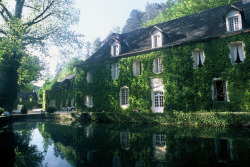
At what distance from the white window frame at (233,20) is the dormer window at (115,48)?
12062mm

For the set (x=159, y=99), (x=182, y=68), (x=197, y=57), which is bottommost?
(x=159, y=99)

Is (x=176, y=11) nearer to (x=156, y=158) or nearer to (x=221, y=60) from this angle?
(x=221, y=60)

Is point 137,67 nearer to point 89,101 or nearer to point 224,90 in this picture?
point 89,101

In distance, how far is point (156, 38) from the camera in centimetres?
2003

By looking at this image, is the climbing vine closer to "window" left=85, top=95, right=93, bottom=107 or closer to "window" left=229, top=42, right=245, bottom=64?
"window" left=229, top=42, right=245, bottom=64

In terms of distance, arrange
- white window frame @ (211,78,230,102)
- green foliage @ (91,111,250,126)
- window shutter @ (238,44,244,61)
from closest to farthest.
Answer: green foliage @ (91,111,250,126) < window shutter @ (238,44,244,61) < white window frame @ (211,78,230,102)

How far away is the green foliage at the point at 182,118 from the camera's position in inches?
491

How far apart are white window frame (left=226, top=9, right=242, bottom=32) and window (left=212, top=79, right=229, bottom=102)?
4.76m

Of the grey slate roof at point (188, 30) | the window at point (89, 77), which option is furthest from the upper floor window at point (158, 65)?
the window at point (89, 77)

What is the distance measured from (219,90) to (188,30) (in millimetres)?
7418

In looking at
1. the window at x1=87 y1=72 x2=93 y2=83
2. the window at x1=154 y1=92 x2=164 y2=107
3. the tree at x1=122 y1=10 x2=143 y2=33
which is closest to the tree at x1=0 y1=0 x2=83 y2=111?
the window at x1=87 y1=72 x2=93 y2=83

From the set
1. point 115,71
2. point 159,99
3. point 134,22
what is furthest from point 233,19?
point 134,22

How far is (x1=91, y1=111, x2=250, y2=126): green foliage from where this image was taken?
40.9 ft

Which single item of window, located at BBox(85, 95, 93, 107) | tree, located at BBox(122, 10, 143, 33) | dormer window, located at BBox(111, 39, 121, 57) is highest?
tree, located at BBox(122, 10, 143, 33)
